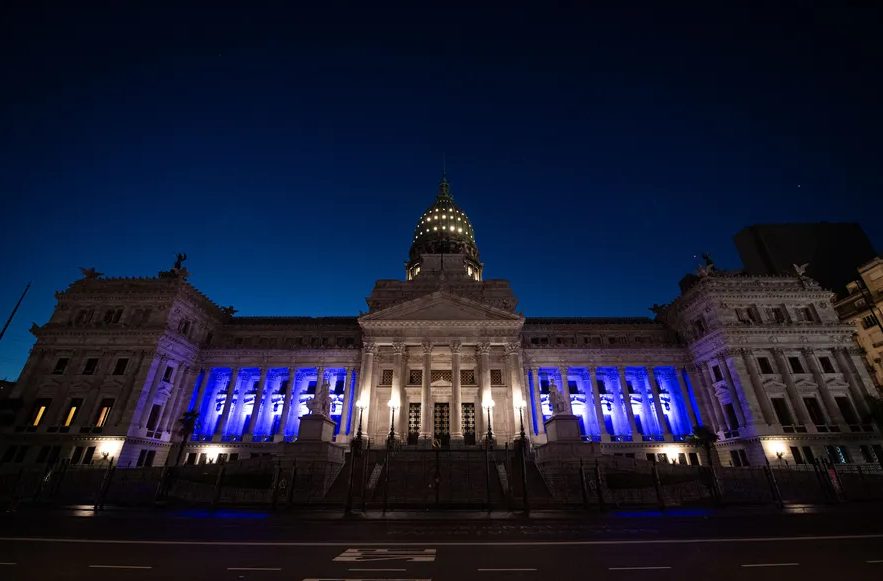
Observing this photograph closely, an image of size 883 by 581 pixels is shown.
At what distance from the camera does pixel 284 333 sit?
49781 mm

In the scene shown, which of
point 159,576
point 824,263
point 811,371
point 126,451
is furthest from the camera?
point 824,263

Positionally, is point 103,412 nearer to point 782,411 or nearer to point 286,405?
point 286,405

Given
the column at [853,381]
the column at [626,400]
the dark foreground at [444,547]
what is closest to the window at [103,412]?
the dark foreground at [444,547]

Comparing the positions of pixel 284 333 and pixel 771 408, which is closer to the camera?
pixel 771 408

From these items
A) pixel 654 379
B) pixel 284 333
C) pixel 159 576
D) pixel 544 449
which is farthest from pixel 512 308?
pixel 159 576

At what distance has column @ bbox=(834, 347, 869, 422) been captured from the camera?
3700 centimetres

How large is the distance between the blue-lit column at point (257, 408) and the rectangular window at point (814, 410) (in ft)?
176

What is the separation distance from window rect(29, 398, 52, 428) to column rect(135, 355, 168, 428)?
8464 mm

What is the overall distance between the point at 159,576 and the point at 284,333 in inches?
1754

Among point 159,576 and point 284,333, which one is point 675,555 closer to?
point 159,576

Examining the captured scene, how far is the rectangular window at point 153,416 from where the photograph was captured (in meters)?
37.9

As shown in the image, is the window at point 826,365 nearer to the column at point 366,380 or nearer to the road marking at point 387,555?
the column at point 366,380

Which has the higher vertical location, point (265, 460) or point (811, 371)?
point (811, 371)

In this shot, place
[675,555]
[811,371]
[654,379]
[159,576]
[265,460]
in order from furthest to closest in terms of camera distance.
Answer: [654,379]
[811,371]
[265,460]
[675,555]
[159,576]
